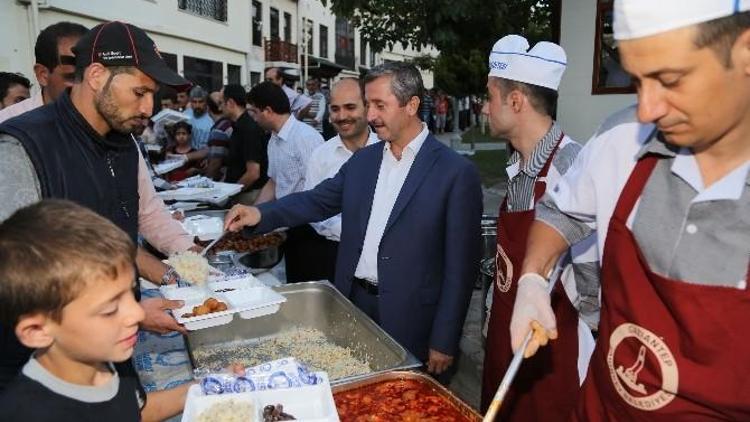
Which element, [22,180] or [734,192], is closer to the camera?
[734,192]

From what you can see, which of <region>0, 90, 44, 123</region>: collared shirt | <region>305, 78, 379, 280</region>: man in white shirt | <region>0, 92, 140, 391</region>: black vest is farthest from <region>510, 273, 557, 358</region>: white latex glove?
<region>0, 90, 44, 123</region>: collared shirt

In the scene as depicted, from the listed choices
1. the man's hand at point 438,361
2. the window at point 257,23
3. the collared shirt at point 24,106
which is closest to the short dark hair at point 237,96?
the collared shirt at point 24,106

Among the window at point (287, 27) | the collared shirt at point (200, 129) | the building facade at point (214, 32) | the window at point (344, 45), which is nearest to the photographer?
the collared shirt at point (200, 129)

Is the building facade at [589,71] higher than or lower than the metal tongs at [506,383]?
higher

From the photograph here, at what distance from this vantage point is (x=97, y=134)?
1.64 meters

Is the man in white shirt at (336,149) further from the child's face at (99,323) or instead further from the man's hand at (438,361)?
the child's face at (99,323)

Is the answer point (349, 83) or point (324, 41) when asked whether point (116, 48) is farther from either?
point (324, 41)

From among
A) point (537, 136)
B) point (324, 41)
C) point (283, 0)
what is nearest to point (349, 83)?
point (537, 136)

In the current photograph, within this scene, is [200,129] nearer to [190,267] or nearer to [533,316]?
[190,267]

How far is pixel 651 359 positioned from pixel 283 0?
80.4ft

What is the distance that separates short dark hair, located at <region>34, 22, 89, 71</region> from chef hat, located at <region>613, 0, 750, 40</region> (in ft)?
7.57

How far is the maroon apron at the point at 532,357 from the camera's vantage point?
1809mm

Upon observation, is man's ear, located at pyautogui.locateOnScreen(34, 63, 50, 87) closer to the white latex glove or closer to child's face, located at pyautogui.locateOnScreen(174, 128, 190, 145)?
the white latex glove

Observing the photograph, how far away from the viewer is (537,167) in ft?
A: 6.37
